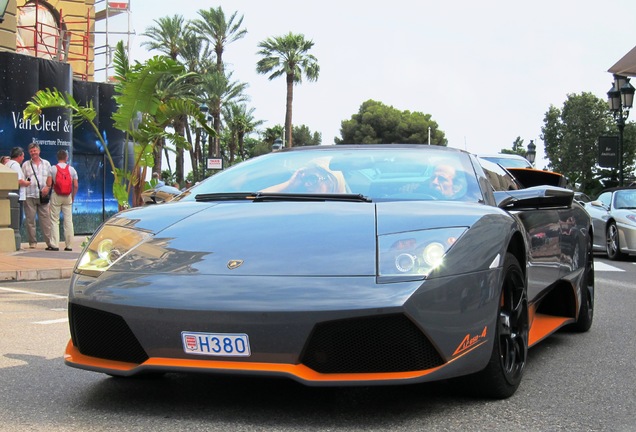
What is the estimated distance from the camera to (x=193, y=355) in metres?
3.31

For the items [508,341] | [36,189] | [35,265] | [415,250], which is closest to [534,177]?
[508,341]

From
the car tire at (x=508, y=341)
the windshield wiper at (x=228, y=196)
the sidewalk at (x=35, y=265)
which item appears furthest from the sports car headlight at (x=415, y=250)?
the sidewalk at (x=35, y=265)

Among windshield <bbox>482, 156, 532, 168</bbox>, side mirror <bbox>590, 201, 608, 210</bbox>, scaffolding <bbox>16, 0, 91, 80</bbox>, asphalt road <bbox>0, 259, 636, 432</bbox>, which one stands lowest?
asphalt road <bbox>0, 259, 636, 432</bbox>

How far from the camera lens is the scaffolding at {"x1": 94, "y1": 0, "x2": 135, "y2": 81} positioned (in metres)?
25.9

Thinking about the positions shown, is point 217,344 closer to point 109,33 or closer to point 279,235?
point 279,235

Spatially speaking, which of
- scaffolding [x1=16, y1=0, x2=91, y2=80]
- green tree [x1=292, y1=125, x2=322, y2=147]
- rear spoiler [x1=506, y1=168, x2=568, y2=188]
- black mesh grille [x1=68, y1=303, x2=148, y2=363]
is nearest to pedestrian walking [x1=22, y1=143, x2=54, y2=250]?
scaffolding [x1=16, y1=0, x2=91, y2=80]

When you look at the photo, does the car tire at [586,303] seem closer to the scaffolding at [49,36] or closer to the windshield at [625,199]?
the windshield at [625,199]

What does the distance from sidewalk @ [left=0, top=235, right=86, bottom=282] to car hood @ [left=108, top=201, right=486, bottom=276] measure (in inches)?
313

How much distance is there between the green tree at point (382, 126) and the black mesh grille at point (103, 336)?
83.7 metres

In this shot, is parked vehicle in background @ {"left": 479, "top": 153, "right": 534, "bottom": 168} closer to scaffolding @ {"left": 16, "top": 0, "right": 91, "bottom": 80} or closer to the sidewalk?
the sidewalk

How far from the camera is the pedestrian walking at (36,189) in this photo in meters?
15.5

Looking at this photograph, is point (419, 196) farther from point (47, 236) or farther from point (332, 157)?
point (47, 236)

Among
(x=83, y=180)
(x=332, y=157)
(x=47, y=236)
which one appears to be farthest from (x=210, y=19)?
(x=332, y=157)

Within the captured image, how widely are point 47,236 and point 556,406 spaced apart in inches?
525
